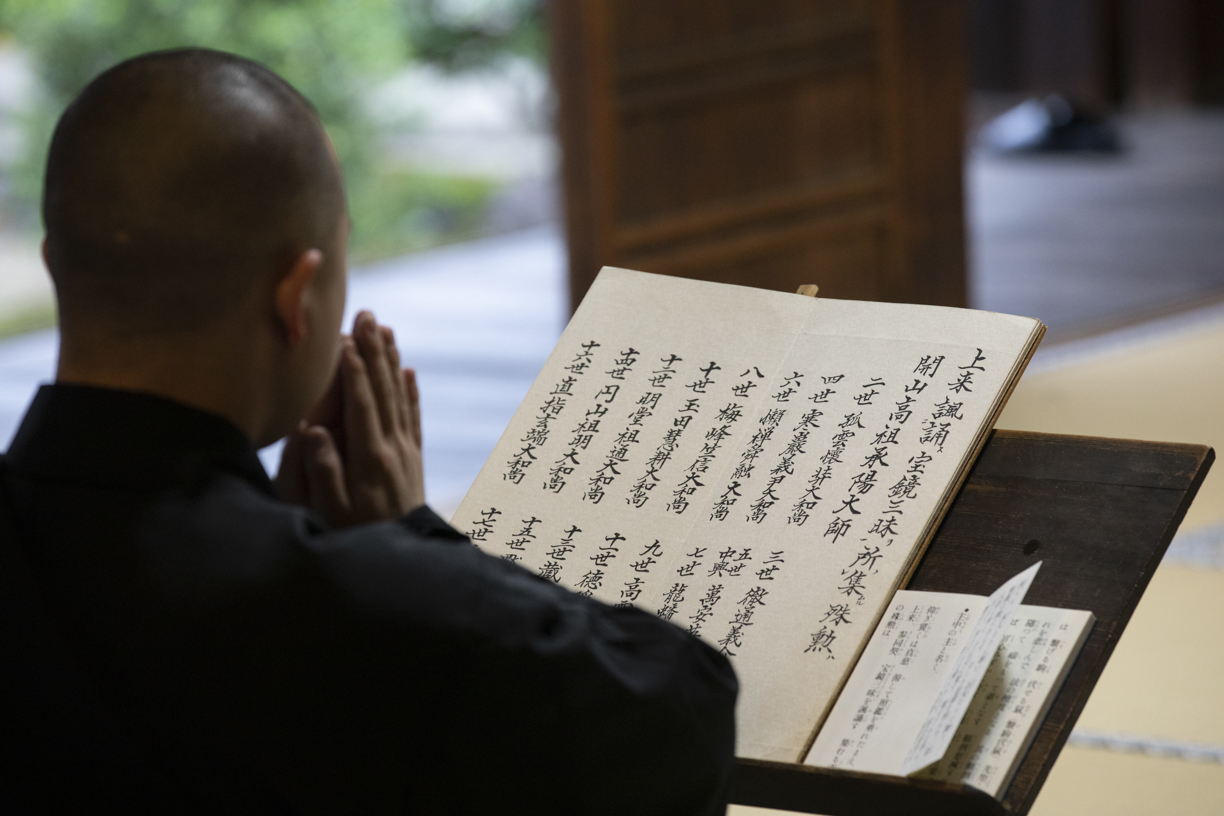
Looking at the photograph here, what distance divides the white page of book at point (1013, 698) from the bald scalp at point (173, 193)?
20.3 inches

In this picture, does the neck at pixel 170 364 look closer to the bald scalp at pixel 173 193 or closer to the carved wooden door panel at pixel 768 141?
the bald scalp at pixel 173 193

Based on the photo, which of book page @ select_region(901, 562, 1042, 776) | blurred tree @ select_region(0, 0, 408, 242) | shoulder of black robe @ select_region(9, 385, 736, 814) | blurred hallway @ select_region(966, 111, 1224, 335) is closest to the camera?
shoulder of black robe @ select_region(9, 385, 736, 814)

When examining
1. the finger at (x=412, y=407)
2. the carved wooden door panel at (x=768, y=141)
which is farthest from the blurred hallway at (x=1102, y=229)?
the finger at (x=412, y=407)

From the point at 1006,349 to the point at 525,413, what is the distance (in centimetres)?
40

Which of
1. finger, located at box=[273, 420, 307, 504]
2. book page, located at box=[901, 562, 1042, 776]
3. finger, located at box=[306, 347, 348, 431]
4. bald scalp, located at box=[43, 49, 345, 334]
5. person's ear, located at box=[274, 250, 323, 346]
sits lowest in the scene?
book page, located at box=[901, 562, 1042, 776]

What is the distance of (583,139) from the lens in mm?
3217

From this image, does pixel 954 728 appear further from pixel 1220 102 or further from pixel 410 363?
pixel 1220 102

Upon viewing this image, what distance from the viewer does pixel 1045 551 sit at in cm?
106

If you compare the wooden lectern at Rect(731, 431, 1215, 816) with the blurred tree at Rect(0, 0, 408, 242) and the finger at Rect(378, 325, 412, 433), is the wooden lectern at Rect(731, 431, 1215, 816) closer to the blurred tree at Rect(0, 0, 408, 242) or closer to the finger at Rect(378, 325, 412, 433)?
the finger at Rect(378, 325, 412, 433)

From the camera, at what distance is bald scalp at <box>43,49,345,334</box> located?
2.51 feet

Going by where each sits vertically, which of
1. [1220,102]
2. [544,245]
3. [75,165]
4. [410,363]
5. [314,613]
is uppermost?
[75,165]

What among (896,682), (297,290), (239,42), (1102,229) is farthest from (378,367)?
(239,42)

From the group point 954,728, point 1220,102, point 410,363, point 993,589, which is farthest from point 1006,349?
point 1220,102

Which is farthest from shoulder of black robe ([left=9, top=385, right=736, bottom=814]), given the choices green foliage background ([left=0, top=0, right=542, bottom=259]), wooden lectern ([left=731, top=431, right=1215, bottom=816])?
green foliage background ([left=0, top=0, right=542, bottom=259])
